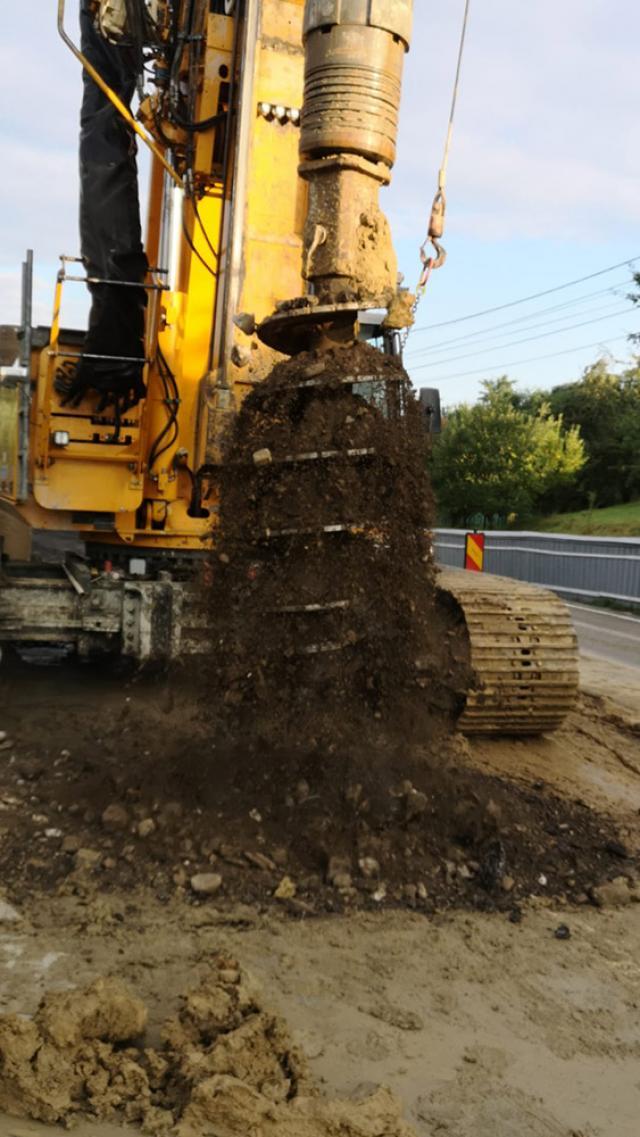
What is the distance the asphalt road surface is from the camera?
39.7ft

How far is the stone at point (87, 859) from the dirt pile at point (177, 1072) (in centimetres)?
134

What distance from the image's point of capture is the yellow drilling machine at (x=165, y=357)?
617 centimetres

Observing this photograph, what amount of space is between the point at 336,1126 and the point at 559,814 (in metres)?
2.88

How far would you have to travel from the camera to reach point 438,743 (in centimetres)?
591

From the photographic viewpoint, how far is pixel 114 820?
4.89 metres

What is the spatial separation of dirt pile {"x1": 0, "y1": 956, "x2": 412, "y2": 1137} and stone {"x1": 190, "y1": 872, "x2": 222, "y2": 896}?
3.62ft

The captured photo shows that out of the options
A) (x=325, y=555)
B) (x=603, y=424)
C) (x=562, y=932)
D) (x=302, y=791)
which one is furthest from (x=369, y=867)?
(x=603, y=424)

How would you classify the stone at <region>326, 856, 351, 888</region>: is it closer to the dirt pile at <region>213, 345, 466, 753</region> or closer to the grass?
the dirt pile at <region>213, 345, 466, 753</region>

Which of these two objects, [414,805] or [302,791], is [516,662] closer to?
[414,805]

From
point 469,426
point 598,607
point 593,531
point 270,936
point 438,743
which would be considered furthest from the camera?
point 469,426

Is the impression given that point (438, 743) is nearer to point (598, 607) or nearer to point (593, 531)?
point (598, 607)

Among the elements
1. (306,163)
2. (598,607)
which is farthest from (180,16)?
(598,607)

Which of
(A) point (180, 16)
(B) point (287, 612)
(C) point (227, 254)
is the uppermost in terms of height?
(A) point (180, 16)

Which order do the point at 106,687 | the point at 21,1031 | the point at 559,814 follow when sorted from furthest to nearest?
the point at 106,687 < the point at 559,814 < the point at 21,1031
